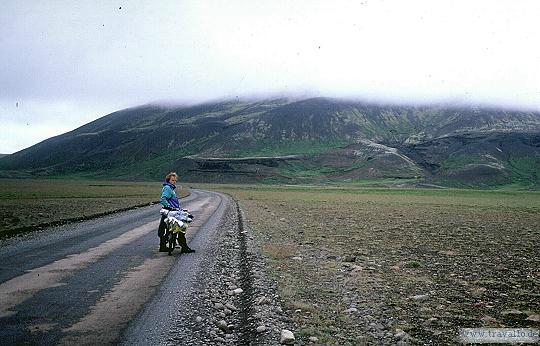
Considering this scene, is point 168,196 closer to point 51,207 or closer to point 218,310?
point 218,310

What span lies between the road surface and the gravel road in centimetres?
2

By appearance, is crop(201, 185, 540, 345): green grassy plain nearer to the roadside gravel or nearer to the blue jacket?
the roadside gravel

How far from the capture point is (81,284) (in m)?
10.7

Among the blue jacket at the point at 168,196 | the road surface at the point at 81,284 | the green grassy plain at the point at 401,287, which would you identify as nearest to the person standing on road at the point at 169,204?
the blue jacket at the point at 168,196

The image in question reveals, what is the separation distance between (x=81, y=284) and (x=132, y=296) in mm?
2086

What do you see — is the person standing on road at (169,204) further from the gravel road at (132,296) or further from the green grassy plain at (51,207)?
the green grassy plain at (51,207)

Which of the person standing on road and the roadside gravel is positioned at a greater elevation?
the person standing on road

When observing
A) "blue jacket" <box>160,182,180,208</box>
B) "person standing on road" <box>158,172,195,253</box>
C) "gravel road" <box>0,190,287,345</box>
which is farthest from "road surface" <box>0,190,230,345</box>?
"blue jacket" <box>160,182,180,208</box>

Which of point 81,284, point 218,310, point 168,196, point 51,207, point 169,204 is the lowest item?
point 218,310

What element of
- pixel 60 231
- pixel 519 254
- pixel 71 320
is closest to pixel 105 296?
pixel 71 320

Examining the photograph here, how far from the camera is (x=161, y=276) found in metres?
11.9

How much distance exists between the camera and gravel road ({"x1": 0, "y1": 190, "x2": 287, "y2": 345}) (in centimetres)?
728

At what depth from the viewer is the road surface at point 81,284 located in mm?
7305

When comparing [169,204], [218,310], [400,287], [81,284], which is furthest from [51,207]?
[400,287]
